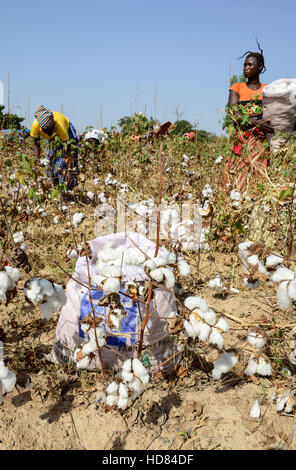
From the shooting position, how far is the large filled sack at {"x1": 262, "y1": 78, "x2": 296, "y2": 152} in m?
2.68

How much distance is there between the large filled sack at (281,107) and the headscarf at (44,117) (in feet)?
8.29

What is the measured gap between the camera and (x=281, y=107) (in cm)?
275

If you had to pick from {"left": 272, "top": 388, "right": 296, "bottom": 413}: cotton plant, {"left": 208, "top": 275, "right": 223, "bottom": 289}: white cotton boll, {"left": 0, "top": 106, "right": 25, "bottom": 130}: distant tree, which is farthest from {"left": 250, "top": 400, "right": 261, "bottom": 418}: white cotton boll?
{"left": 0, "top": 106, "right": 25, "bottom": 130}: distant tree

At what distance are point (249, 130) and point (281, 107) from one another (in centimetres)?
34

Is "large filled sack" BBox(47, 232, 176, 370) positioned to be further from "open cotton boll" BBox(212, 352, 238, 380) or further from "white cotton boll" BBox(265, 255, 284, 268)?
"white cotton boll" BBox(265, 255, 284, 268)

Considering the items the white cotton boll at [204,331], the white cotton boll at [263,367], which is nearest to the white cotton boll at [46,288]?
the white cotton boll at [204,331]

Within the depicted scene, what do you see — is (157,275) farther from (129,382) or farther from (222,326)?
(129,382)

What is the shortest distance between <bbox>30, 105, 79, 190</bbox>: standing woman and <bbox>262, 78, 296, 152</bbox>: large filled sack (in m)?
2.26

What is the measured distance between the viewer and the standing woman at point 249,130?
277 cm

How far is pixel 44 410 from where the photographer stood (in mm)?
1387

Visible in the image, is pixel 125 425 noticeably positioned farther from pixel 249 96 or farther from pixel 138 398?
pixel 249 96

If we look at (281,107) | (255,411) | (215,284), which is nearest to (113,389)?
(255,411)

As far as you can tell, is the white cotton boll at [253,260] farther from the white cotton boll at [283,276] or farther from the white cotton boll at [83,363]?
the white cotton boll at [83,363]
